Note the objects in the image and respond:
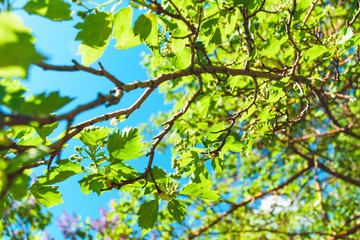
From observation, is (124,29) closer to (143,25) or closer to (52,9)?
(143,25)

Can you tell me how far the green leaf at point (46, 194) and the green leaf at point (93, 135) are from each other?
0.30 m

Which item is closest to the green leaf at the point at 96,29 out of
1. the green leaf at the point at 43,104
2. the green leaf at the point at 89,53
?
the green leaf at the point at 89,53

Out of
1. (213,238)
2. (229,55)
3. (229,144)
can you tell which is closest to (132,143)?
(229,144)

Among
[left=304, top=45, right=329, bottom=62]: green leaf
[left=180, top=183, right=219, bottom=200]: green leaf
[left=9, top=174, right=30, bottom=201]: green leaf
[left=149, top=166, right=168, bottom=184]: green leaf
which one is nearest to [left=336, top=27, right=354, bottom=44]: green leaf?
[left=304, top=45, right=329, bottom=62]: green leaf

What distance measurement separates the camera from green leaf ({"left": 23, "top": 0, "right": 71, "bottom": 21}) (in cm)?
92

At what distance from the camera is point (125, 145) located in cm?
131

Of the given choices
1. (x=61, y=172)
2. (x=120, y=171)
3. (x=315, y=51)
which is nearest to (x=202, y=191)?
(x=120, y=171)

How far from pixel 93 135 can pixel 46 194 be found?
0.40 m

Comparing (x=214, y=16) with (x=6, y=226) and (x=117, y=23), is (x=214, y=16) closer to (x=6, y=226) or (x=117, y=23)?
(x=117, y=23)

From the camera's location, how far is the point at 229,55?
2.93 metres

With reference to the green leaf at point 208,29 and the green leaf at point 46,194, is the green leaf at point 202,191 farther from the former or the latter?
the green leaf at point 208,29

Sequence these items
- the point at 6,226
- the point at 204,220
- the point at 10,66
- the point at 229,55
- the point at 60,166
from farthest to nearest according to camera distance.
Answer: the point at 204,220, the point at 6,226, the point at 229,55, the point at 60,166, the point at 10,66

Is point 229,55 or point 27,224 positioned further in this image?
point 27,224

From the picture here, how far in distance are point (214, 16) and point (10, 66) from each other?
1.25 meters
